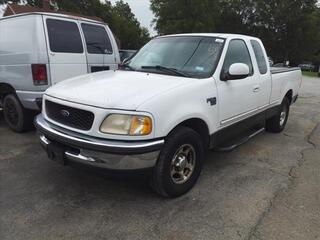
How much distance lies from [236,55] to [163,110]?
6.23 feet

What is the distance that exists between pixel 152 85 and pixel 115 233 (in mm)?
1488

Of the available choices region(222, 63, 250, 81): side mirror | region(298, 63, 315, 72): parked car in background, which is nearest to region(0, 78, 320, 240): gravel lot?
region(222, 63, 250, 81): side mirror

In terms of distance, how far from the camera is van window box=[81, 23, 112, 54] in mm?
5992

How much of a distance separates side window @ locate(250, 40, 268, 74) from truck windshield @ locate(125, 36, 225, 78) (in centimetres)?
105

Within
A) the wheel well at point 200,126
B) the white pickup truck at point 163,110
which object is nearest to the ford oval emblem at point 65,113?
the white pickup truck at point 163,110

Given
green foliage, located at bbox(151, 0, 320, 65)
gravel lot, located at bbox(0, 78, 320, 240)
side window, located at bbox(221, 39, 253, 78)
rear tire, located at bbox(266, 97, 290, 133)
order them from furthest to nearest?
green foliage, located at bbox(151, 0, 320, 65), rear tire, located at bbox(266, 97, 290, 133), side window, located at bbox(221, 39, 253, 78), gravel lot, located at bbox(0, 78, 320, 240)

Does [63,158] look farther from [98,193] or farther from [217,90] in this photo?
[217,90]

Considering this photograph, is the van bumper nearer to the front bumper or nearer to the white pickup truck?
the white pickup truck

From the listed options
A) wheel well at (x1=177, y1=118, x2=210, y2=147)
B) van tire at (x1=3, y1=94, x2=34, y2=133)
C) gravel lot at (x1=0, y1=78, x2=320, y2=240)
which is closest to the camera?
gravel lot at (x1=0, y1=78, x2=320, y2=240)

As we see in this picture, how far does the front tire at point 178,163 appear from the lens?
3293mm

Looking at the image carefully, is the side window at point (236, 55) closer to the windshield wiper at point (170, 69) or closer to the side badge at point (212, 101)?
the side badge at point (212, 101)

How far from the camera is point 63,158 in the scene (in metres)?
3.32

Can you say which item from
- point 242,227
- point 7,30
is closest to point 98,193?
point 242,227

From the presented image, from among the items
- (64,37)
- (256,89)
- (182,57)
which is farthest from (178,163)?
(64,37)
